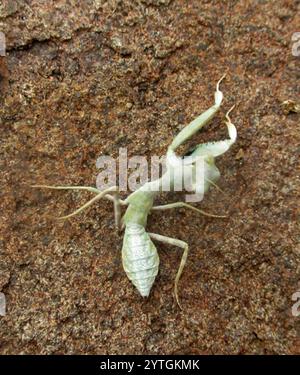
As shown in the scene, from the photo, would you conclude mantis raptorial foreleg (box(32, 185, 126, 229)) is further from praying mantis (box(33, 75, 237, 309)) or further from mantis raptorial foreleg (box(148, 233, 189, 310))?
mantis raptorial foreleg (box(148, 233, 189, 310))

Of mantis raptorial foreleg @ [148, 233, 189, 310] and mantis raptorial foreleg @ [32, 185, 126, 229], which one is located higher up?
mantis raptorial foreleg @ [32, 185, 126, 229]

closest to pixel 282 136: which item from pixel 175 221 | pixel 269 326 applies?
pixel 175 221

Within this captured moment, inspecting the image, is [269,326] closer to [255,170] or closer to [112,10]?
[255,170]

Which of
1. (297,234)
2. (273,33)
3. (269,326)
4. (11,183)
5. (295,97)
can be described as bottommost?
(269,326)

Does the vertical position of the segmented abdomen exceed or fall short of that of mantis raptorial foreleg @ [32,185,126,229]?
it falls short

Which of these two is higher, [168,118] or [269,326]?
[168,118]

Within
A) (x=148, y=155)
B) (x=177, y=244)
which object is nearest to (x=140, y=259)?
(x=177, y=244)

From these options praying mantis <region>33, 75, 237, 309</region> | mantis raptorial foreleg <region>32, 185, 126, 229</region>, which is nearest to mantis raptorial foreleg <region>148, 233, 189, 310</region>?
A: praying mantis <region>33, 75, 237, 309</region>
